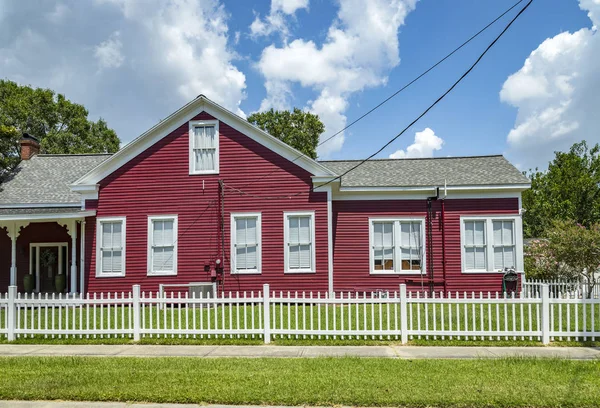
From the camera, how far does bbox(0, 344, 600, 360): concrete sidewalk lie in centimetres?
867

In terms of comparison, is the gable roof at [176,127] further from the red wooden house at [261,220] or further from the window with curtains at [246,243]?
the window with curtains at [246,243]

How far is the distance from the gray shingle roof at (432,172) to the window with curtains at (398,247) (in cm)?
151

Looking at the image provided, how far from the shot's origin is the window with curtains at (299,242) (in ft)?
52.6

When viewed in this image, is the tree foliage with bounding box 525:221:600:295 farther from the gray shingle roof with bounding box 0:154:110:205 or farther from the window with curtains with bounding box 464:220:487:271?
the gray shingle roof with bounding box 0:154:110:205

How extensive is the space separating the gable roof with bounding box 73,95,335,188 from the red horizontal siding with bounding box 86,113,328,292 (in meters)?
0.19

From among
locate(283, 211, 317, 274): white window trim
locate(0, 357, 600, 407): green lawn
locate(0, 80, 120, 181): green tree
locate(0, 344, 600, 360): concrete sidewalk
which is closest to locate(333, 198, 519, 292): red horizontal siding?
locate(283, 211, 317, 274): white window trim

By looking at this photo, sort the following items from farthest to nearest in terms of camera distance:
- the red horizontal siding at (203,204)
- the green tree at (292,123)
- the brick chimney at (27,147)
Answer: the green tree at (292,123)
the brick chimney at (27,147)
the red horizontal siding at (203,204)

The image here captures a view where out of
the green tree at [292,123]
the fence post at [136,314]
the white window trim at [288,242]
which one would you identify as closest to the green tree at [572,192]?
the green tree at [292,123]

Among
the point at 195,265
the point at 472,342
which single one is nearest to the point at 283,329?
the point at 472,342

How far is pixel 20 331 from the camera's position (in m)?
10.5

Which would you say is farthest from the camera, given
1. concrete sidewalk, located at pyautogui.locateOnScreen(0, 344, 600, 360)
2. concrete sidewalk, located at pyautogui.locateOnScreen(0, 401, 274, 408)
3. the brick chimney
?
the brick chimney

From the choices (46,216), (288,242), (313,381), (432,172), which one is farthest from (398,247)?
(46,216)

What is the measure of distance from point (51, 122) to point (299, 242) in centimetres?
3903

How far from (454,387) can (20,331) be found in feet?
30.6
